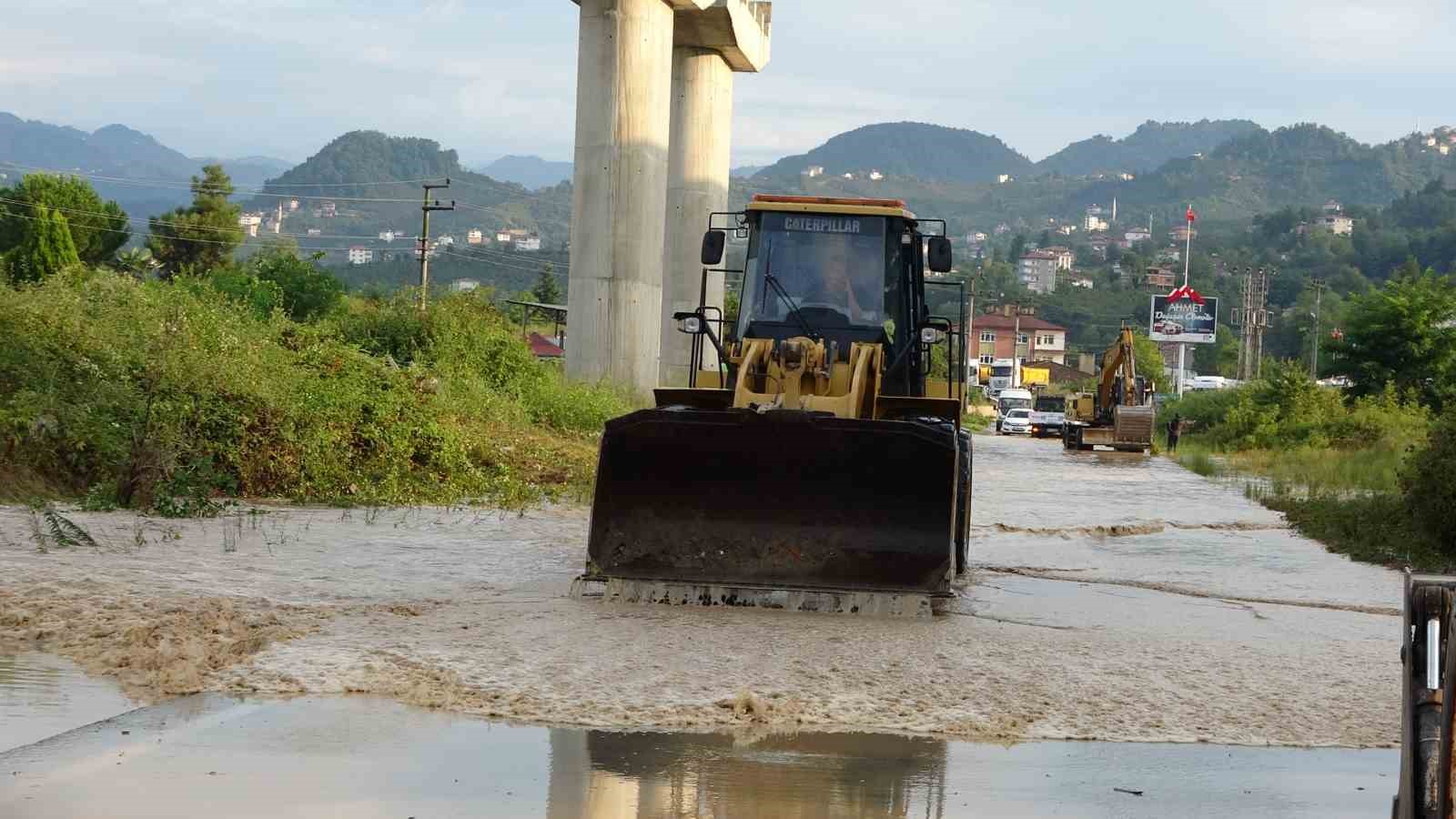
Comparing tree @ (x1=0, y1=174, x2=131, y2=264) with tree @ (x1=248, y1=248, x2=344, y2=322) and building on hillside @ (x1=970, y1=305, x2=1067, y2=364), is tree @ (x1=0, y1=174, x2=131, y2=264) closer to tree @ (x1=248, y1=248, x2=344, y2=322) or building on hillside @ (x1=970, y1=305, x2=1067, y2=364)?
tree @ (x1=248, y1=248, x2=344, y2=322)

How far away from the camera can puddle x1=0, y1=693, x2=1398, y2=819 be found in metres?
7.23

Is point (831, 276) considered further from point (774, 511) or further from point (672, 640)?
point (672, 640)

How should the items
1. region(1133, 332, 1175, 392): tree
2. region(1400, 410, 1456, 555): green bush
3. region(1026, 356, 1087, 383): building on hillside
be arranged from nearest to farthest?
region(1400, 410, 1456, 555): green bush
region(1133, 332, 1175, 392): tree
region(1026, 356, 1087, 383): building on hillside

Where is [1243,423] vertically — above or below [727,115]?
below

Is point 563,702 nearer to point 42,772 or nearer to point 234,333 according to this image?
point 42,772

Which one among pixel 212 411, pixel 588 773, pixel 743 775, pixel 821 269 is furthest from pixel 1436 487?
pixel 588 773

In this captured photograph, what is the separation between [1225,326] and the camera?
569ft

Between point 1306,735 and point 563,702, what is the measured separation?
402cm

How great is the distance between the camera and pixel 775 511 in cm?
1305

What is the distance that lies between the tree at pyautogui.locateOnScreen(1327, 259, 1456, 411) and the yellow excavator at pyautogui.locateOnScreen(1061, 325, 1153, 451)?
6839 mm

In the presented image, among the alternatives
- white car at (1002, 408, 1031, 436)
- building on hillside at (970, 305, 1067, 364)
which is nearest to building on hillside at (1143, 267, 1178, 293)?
building on hillside at (970, 305, 1067, 364)

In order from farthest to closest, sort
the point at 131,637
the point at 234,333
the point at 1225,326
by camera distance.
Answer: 1. the point at 1225,326
2. the point at 234,333
3. the point at 131,637

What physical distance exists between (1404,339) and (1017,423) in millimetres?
26427

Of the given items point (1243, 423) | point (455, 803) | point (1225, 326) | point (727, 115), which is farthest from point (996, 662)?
point (1225, 326)
